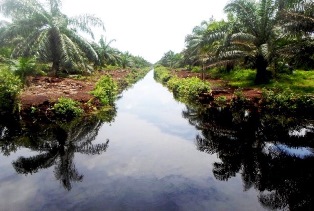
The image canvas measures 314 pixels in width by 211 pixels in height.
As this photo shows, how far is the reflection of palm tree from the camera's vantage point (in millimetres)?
7276

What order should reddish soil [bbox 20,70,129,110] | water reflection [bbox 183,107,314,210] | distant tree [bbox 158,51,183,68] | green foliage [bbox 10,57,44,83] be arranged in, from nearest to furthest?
water reflection [bbox 183,107,314,210] → reddish soil [bbox 20,70,129,110] → green foliage [bbox 10,57,44,83] → distant tree [bbox 158,51,183,68]

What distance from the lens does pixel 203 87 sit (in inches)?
731

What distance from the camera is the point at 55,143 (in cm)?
930

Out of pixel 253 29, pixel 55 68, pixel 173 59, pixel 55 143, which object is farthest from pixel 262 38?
pixel 173 59

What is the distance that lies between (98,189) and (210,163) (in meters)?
3.18

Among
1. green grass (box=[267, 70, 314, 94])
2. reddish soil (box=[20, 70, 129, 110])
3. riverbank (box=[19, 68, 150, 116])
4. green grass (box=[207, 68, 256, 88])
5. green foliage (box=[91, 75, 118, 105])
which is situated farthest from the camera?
green grass (box=[207, 68, 256, 88])

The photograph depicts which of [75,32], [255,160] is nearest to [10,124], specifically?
[255,160]

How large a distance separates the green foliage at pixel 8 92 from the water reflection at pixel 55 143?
0.89 m

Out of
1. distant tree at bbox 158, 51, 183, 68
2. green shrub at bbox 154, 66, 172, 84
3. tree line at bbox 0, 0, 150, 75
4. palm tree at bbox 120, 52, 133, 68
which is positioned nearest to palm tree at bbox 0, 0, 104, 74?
tree line at bbox 0, 0, 150, 75

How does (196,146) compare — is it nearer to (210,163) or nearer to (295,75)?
(210,163)

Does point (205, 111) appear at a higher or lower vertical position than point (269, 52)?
lower

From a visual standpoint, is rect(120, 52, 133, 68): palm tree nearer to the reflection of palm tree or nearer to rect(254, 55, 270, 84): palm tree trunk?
rect(254, 55, 270, 84): palm tree trunk

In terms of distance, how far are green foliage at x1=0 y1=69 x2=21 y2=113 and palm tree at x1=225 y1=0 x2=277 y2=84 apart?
12.4m

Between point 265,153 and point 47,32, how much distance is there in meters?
18.1
